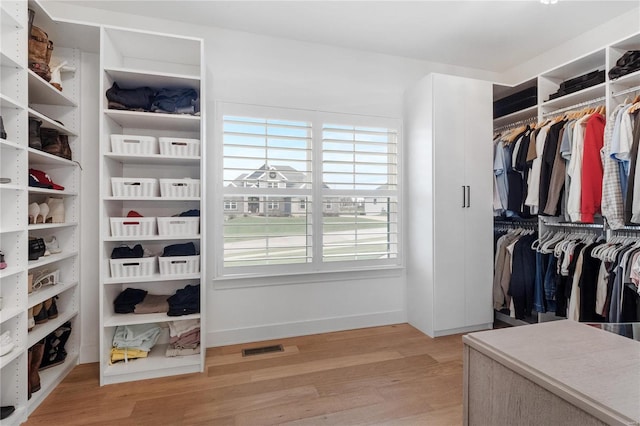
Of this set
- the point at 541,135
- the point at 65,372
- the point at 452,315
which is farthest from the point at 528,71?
the point at 65,372

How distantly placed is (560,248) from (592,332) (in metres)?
1.96

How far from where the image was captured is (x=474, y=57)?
317 cm

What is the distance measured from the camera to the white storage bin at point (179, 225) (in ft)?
7.15

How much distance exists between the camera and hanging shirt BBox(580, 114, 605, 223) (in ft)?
7.28

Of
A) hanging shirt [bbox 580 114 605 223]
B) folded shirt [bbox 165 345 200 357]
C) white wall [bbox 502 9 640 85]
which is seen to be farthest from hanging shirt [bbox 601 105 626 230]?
folded shirt [bbox 165 345 200 357]

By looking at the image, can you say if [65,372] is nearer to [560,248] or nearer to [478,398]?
[478,398]

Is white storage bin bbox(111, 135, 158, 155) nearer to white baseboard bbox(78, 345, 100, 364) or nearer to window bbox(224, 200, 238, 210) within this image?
window bbox(224, 200, 238, 210)

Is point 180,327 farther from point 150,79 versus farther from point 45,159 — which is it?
point 150,79

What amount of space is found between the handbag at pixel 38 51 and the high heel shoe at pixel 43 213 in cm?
78

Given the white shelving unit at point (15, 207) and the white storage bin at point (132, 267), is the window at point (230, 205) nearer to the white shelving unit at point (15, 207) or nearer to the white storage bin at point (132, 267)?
the white storage bin at point (132, 267)

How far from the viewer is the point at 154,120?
2.23 meters

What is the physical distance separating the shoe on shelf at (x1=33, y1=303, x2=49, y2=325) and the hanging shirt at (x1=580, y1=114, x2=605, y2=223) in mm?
3592

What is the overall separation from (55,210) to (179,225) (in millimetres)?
789

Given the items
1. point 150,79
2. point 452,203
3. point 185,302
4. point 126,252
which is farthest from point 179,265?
point 452,203
